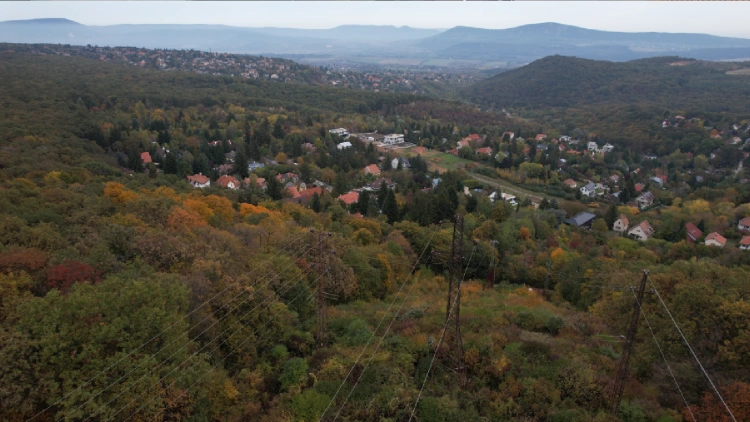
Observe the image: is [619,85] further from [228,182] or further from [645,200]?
[228,182]

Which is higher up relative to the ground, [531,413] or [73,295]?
[73,295]

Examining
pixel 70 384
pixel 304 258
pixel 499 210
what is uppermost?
pixel 70 384

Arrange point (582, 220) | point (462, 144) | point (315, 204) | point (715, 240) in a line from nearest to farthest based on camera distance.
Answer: point (315, 204) → point (715, 240) → point (582, 220) → point (462, 144)

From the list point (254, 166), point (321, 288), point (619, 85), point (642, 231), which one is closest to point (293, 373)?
point (321, 288)

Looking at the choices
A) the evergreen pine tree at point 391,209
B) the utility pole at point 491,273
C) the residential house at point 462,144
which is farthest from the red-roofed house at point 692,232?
the residential house at point 462,144

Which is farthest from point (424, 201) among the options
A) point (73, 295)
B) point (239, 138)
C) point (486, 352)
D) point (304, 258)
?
point (239, 138)

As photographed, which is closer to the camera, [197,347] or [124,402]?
[124,402]

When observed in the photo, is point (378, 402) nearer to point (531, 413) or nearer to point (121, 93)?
point (531, 413)
